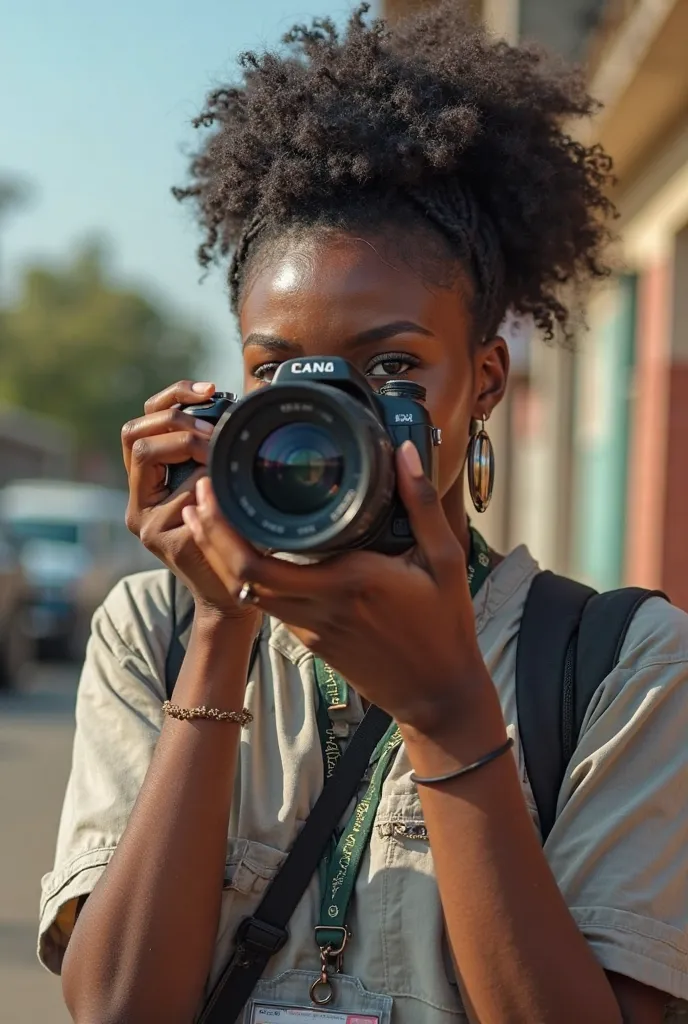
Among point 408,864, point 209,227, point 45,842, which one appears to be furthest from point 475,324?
point 45,842

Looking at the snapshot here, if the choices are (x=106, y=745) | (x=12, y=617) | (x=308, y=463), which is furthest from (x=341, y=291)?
(x=12, y=617)

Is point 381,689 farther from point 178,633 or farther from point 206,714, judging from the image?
point 178,633

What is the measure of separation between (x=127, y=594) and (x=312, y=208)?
70cm

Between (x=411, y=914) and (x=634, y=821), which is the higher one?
(x=634, y=821)

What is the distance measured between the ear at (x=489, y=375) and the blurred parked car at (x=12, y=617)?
9944 millimetres

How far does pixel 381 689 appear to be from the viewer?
1771 mm

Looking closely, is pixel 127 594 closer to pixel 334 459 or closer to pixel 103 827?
pixel 103 827

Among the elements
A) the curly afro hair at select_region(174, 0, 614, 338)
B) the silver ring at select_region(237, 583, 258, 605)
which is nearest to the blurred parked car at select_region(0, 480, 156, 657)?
the curly afro hair at select_region(174, 0, 614, 338)

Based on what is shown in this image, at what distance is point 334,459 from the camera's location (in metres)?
1.75

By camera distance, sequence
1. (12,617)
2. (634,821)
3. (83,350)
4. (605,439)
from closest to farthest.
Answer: (634,821), (605,439), (12,617), (83,350)

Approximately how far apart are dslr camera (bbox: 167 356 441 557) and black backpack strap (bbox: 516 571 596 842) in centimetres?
42

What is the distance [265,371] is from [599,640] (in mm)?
667

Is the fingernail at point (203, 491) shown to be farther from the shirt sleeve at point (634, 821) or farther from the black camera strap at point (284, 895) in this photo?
the shirt sleeve at point (634, 821)

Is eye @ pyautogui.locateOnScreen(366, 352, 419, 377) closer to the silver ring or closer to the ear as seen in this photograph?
the ear
